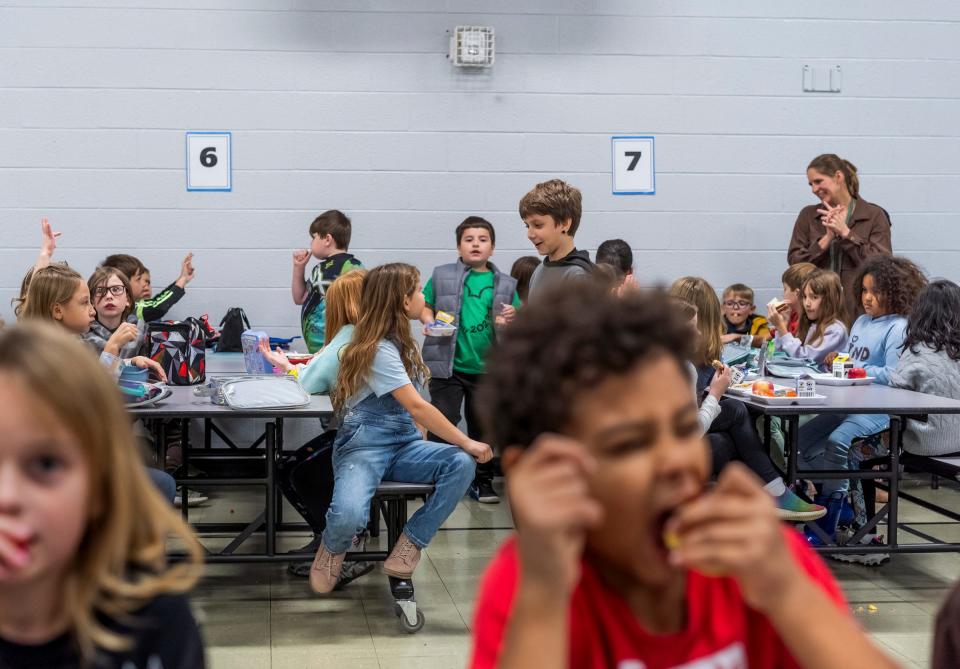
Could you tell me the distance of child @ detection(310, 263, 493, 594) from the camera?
11.4ft

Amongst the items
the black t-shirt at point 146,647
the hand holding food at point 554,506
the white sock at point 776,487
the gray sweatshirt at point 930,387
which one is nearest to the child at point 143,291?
the white sock at point 776,487

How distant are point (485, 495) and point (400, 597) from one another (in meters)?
2.09

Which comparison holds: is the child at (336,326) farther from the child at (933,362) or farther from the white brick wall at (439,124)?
the white brick wall at (439,124)

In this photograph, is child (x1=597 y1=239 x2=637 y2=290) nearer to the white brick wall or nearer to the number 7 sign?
the white brick wall

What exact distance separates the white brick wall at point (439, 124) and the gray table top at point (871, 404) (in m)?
2.21

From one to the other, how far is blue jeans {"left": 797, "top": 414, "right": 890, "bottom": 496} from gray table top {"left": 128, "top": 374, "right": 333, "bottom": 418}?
2.06 m

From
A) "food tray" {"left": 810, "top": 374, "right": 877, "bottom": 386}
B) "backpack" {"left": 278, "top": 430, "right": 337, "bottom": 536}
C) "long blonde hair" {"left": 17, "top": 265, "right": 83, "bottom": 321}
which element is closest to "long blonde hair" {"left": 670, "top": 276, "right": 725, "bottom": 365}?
"food tray" {"left": 810, "top": 374, "right": 877, "bottom": 386}

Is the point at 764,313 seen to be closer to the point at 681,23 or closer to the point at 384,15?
the point at 681,23

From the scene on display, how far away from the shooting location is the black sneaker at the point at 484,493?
18.0 ft

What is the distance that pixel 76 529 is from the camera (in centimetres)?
95

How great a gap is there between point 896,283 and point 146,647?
13.7 ft

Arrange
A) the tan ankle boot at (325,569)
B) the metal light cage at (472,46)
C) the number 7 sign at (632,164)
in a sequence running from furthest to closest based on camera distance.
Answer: the number 7 sign at (632,164), the metal light cage at (472,46), the tan ankle boot at (325,569)

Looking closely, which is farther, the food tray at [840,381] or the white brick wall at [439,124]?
the white brick wall at [439,124]

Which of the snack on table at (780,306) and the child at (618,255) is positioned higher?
the child at (618,255)
